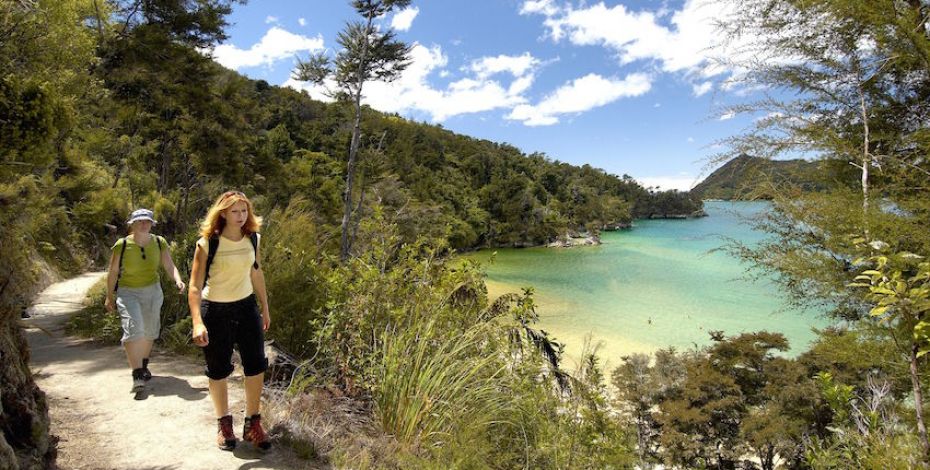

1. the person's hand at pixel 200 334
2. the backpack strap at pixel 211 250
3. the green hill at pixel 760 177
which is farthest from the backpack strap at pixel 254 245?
the green hill at pixel 760 177

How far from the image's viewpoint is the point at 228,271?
8.59ft

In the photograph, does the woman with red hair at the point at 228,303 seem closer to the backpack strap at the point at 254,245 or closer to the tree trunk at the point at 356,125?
the backpack strap at the point at 254,245

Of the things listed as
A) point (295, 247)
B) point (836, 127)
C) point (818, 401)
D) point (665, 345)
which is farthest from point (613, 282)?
point (295, 247)

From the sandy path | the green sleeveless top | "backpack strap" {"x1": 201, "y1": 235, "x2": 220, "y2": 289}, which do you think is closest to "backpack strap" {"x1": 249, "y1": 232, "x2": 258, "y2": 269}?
"backpack strap" {"x1": 201, "y1": 235, "x2": 220, "y2": 289}

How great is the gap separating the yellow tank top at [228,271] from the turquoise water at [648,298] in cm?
522

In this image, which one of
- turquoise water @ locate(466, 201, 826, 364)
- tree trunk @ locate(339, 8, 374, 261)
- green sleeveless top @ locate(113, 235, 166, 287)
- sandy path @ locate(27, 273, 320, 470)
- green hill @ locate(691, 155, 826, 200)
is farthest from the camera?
turquoise water @ locate(466, 201, 826, 364)

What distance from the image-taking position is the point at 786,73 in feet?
19.1

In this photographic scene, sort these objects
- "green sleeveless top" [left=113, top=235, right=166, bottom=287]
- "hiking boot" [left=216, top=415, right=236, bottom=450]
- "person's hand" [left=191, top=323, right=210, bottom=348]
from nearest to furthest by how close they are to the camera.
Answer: "person's hand" [left=191, top=323, right=210, bottom=348] → "hiking boot" [left=216, top=415, right=236, bottom=450] → "green sleeveless top" [left=113, top=235, right=166, bottom=287]

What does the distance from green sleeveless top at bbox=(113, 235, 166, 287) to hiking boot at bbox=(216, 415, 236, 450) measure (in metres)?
1.74

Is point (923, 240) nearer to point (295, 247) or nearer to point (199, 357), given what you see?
point (295, 247)

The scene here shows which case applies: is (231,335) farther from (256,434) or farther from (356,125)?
(356,125)

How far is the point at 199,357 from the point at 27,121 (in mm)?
2513

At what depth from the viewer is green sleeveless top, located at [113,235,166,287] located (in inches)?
141

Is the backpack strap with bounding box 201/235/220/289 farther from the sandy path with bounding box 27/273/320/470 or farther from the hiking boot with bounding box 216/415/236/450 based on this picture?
the sandy path with bounding box 27/273/320/470
